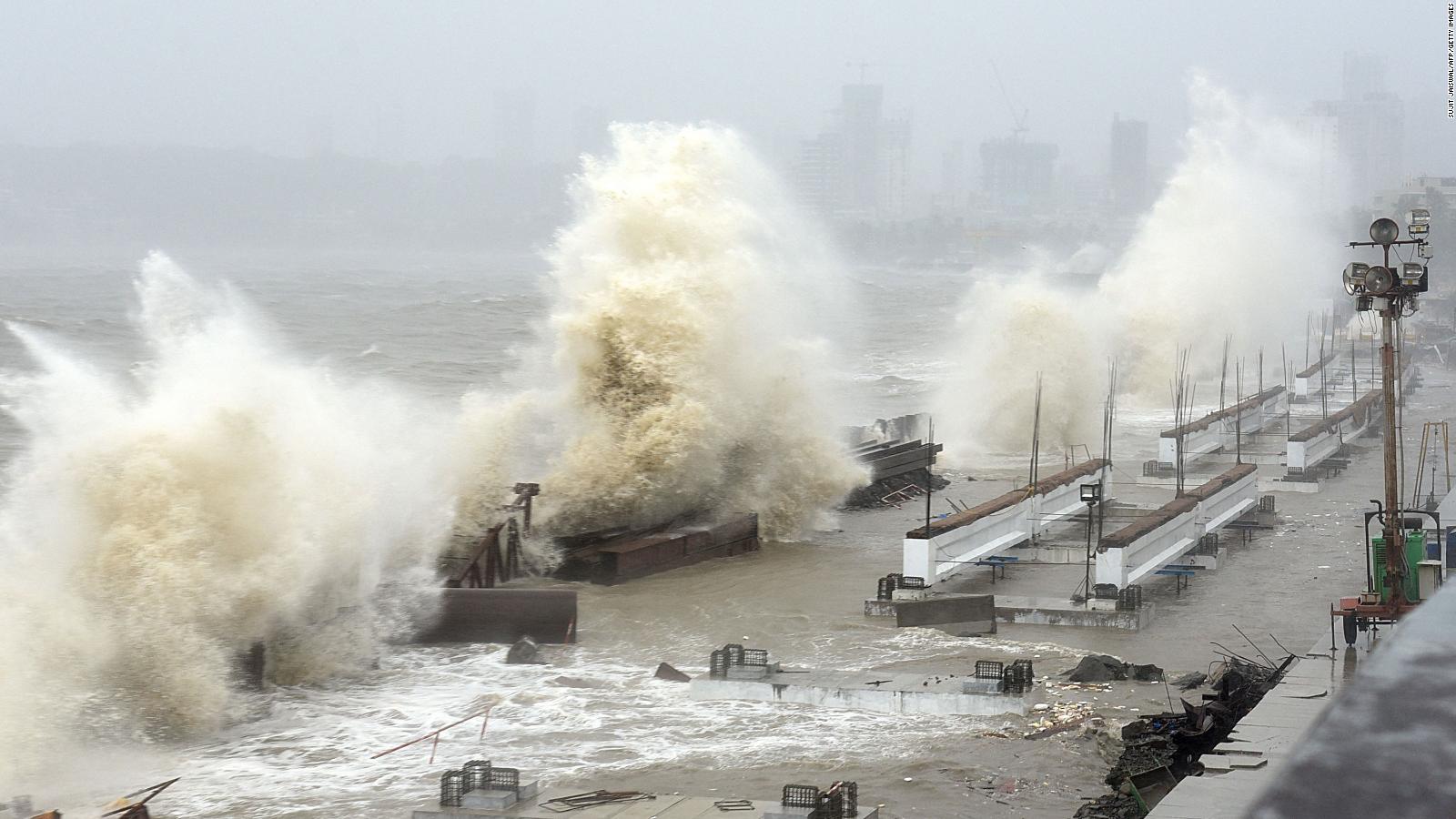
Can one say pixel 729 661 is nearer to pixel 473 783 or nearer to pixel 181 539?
pixel 473 783

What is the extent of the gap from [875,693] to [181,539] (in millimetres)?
8387

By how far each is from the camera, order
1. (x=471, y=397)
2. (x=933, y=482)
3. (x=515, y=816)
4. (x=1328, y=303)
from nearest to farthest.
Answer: (x=515, y=816)
(x=471, y=397)
(x=933, y=482)
(x=1328, y=303)

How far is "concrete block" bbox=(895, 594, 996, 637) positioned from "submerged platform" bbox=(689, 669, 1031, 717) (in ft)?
9.94

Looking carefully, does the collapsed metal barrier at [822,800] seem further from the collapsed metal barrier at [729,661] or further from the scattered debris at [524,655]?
the scattered debris at [524,655]

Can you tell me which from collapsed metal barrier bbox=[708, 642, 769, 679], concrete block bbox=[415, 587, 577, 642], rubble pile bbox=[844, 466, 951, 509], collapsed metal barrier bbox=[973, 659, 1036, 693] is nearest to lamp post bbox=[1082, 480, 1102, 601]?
collapsed metal barrier bbox=[973, 659, 1036, 693]

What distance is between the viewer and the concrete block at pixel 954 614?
20547 millimetres

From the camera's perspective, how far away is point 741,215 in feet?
107

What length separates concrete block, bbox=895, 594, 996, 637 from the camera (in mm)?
20547

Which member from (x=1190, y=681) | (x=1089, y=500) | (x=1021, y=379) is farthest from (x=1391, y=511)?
(x=1021, y=379)

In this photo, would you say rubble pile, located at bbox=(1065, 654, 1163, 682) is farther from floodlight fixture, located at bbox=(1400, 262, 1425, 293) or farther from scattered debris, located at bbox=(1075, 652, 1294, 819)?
floodlight fixture, located at bbox=(1400, 262, 1425, 293)

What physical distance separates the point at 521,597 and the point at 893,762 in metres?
7.13

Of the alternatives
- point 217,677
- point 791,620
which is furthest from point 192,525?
point 791,620

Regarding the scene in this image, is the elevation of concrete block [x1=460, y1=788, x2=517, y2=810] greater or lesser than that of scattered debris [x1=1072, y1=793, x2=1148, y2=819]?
greater

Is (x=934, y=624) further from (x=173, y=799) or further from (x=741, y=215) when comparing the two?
(x=741, y=215)
